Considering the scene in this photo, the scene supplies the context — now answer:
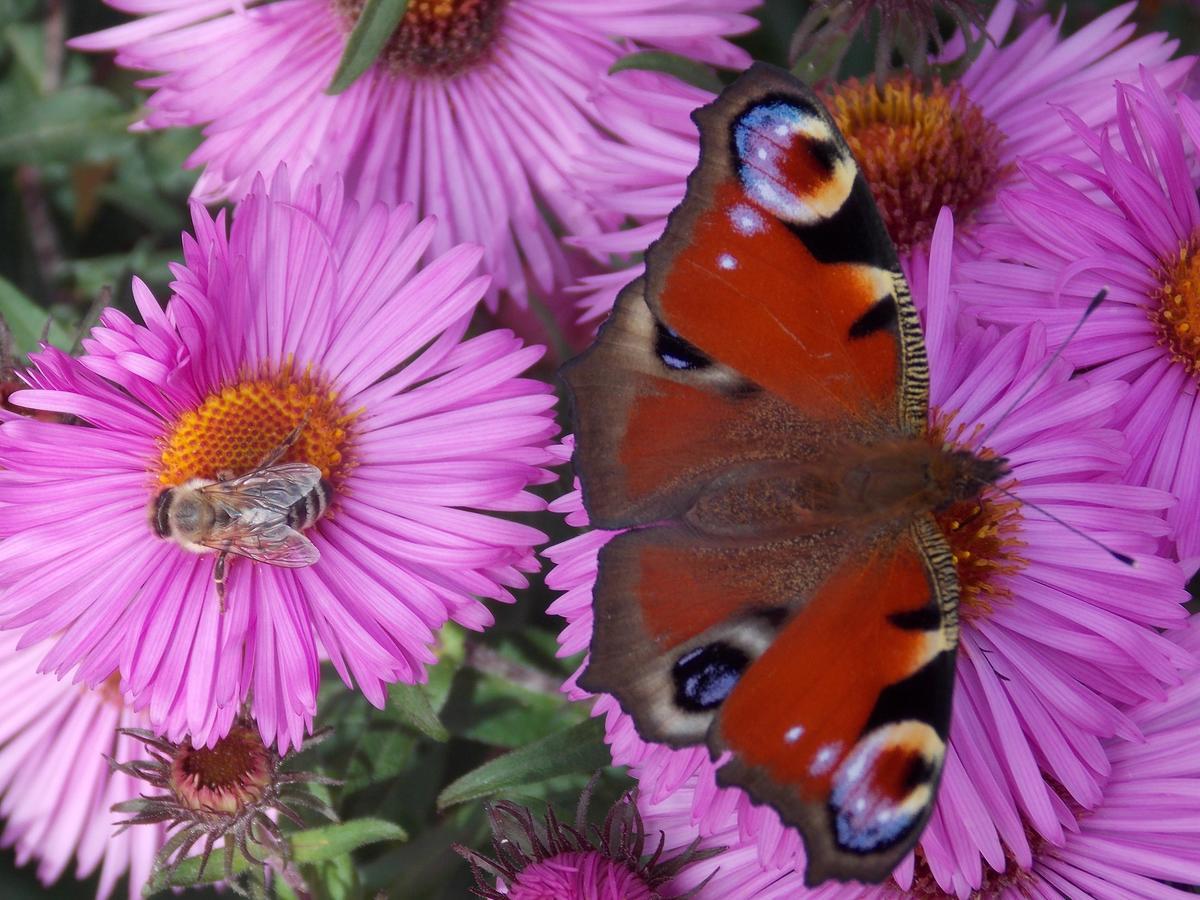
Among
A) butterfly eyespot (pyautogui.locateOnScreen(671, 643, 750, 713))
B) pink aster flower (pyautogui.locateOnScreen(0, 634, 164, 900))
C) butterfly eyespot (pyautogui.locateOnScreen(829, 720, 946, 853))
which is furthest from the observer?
pink aster flower (pyautogui.locateOnScreen(0, 634, 164, 900))

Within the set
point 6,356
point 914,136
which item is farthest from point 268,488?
point 914,136

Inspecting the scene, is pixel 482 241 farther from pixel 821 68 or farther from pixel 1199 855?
pixel 1199 855

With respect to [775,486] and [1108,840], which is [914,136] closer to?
[775,486]

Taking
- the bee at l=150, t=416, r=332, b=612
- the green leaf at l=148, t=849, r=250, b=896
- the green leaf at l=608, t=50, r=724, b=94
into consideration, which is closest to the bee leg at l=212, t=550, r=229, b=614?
the bee at l=150, t=416, r=332, b=612

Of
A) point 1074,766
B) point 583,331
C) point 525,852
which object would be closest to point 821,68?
point 583,331

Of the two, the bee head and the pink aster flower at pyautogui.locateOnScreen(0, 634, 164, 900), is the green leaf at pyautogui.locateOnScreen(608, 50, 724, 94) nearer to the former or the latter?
the bee head

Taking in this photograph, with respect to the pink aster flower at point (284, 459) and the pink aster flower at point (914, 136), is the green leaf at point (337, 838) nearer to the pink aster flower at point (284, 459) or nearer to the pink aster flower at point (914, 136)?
the pink aster flower at point (284, 459)
